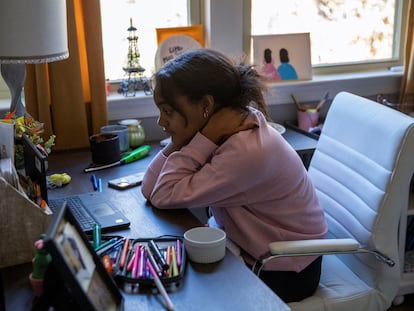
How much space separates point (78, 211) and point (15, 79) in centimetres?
63

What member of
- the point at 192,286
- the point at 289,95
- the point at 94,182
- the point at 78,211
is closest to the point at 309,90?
the point at 289,95

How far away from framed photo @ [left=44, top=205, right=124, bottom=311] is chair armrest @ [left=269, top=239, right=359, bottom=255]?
0.49 meters

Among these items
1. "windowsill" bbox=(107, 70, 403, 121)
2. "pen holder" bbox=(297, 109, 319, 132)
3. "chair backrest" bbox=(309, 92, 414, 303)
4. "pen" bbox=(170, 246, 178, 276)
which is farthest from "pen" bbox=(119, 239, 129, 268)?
"pen holder" bbox=(297, 109, 319, 132)

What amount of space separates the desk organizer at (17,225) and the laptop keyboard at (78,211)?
160 mm

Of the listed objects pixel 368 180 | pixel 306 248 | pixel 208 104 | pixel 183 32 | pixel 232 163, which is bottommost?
pixel 306 248

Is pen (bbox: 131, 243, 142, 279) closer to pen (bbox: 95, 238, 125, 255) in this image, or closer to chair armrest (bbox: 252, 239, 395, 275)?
pen (bbox: 95, 238, 125, 255)

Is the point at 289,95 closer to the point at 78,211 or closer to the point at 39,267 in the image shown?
the point at 78,211

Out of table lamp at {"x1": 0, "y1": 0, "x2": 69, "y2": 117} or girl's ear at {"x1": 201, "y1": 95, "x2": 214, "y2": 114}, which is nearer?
girl's ear at {"x1": 201, "y1": 95, "x2": 214, "y2": 114}

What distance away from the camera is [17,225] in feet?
4.01

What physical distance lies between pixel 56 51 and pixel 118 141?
0.39 m

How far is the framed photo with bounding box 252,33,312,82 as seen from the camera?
8.41ft

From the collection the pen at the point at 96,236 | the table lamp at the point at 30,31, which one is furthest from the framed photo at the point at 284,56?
the pen at the point at 96,236

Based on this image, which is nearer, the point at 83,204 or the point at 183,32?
the point at 83,204

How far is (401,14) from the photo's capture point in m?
2.82
